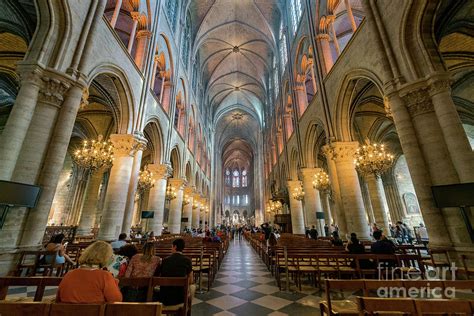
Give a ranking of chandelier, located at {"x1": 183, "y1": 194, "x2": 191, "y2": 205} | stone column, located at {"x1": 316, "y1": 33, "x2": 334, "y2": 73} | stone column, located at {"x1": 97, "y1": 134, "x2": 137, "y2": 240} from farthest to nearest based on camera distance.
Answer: chandelier, located at {"x1": 183, "y1": 194, "x2": 191, "y2": 205} → stone column, located at {"x1": 316, "y1": 33, "x2": 334, "y2": 73} → stone column, located at {"x1": 97, "y1": 134, "x2": 137, "y2": 240}

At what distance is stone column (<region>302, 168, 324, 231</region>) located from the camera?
12688 mm

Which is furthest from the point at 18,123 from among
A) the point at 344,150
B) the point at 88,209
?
the point at 88,209

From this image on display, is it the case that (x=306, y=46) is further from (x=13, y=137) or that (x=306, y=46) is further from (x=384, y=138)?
(x=13, y=137)

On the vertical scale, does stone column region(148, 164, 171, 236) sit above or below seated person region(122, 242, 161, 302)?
above

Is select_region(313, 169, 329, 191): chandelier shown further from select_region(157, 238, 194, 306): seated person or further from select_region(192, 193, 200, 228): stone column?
select_region(192, 193, 200, 228): stone column

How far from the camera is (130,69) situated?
9.01m

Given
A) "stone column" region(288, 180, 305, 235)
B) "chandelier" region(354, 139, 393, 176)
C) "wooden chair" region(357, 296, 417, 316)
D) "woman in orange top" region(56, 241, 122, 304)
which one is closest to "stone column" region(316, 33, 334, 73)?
"chandelier" region(354, 139, 393, 176)

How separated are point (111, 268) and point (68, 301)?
1737 mm

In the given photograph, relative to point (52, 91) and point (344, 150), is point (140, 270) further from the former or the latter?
point (344, 150)

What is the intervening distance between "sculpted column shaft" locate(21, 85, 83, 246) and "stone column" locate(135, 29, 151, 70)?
5532 mm

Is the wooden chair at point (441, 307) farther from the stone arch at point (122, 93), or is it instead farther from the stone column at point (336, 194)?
the stone arch at point (122, 93)

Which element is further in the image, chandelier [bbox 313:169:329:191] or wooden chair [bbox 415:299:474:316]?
chandelier [bbox 313:169:329:191]

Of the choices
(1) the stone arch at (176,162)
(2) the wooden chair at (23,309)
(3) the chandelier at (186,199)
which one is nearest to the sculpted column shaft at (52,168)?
(2) the wooden chair at (23,309)

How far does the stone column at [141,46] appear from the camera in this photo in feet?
33.9
